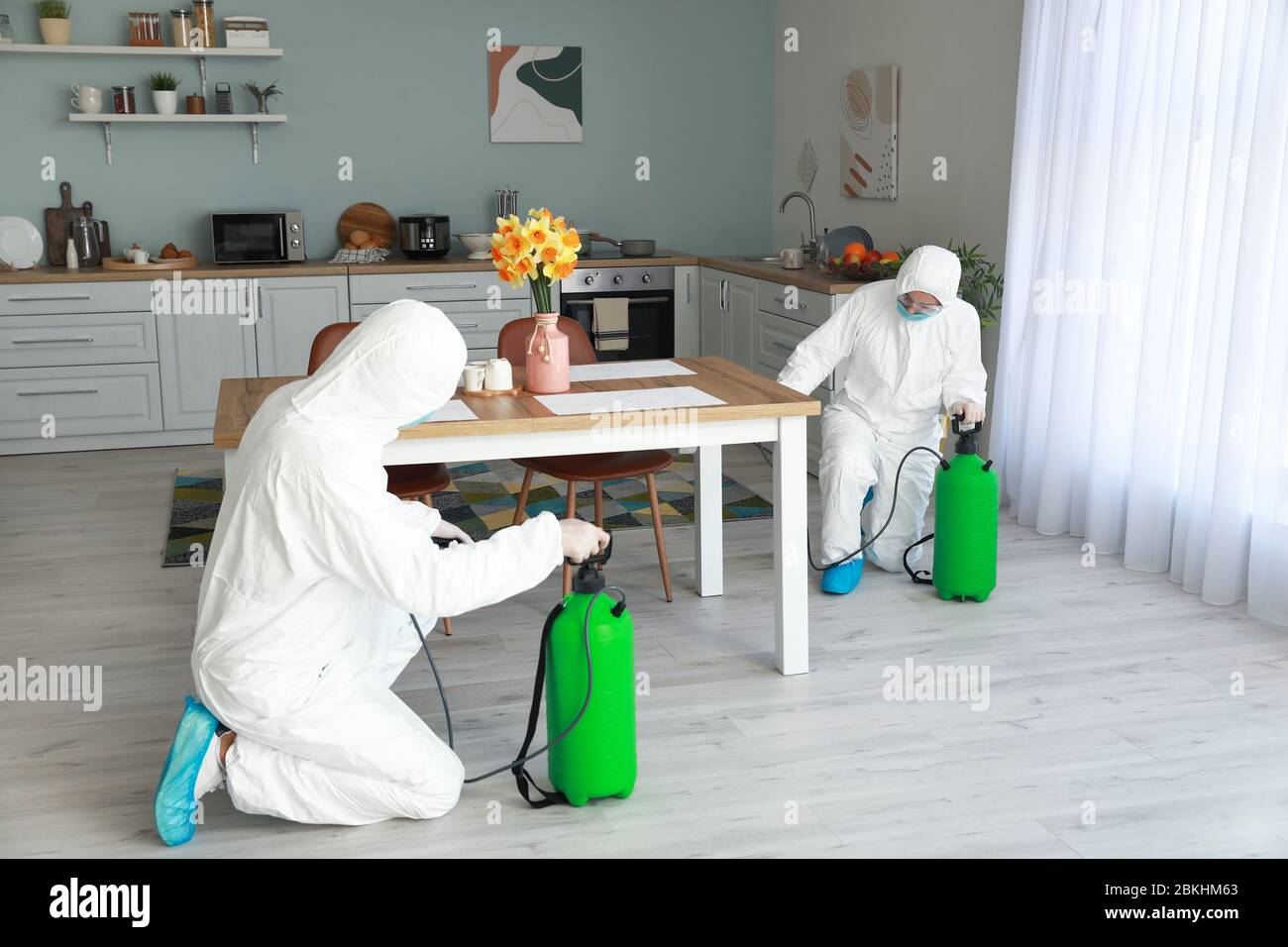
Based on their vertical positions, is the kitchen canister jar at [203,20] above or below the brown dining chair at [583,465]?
above

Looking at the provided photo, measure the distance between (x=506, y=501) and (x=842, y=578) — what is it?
1643 mm

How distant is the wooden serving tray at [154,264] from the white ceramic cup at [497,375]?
129 inches

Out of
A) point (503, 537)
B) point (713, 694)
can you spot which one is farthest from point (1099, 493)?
point (503, 537)

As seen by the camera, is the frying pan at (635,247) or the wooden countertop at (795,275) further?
the frying pan at (635,247)

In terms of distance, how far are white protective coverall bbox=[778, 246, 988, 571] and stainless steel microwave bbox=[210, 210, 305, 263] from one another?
3139mm

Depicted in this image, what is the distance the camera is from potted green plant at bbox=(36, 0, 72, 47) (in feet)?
19.9

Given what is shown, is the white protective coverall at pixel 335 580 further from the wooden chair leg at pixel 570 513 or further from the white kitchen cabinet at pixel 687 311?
the white kitchen cabinet at pixel 687 311

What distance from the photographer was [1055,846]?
2479mm

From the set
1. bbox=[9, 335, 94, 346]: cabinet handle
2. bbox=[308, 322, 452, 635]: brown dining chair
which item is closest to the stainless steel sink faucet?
bbox=[308, 322, 452, 635]: brown dining chair

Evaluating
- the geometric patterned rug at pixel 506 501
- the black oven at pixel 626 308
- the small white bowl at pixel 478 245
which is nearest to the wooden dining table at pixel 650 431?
the geometric patterned rug at pixel 506 501

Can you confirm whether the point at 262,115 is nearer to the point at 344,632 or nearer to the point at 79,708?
the point at 79,708

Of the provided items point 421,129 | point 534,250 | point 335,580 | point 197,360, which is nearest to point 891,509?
point 534,250

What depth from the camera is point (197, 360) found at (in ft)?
19.9

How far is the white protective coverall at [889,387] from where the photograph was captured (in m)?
4.14
